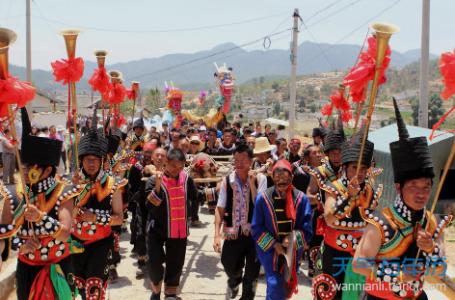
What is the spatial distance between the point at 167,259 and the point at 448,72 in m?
3.96

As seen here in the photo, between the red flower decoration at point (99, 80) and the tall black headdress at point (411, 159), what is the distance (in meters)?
4.53

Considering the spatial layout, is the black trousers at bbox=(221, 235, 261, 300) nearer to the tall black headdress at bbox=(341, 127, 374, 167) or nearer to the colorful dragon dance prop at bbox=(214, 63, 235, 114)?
the tall black headdress at bbox=(341, 127, 374, 167)

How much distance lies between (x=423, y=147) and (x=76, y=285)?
370 cm

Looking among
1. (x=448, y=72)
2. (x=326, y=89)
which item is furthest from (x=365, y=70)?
(x=326, y=89)

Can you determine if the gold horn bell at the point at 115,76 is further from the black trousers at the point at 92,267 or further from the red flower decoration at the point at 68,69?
the black trousers at the point at 92,267

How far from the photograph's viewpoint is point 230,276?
5820mm

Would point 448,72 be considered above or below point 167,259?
above

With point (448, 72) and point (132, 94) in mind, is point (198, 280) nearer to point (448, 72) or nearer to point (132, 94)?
point (132, 94)

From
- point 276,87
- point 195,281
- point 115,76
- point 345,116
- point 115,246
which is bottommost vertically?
point 195,281

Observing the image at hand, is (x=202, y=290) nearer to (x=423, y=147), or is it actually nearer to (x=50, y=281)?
(x=50, y=281)

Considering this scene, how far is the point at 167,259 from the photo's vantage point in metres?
5.84

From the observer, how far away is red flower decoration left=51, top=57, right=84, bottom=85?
488cm

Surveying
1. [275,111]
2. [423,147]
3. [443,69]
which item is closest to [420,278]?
[423,147]

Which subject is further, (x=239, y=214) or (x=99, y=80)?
(x=99, y=80)
